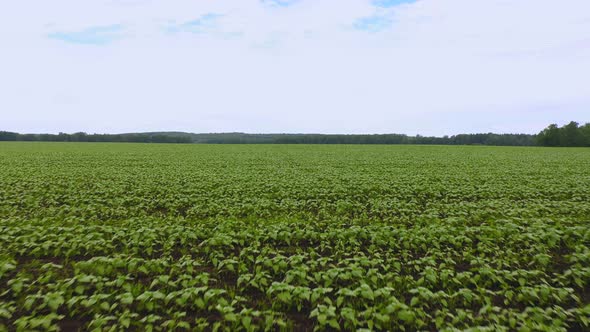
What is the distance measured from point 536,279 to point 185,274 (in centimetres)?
728

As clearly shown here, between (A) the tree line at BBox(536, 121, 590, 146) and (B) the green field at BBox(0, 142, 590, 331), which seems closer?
(B) the green field at BBox(0, 142, 590, 331)

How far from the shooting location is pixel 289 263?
22.9 ft

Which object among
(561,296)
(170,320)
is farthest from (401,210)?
(170,320)

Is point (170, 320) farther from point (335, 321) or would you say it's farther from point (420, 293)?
point (420, 293)

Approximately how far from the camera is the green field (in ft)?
16.5

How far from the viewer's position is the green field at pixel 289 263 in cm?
504

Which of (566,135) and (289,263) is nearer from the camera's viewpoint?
(289,263)

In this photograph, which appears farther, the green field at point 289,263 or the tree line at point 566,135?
the tree line at point 566,135

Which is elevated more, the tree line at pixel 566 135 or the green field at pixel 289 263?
the tree line at pixel 566 135

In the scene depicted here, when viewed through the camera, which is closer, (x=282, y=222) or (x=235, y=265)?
(x=235, y=265)

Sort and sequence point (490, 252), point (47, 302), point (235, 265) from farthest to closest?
1. point (490, 252)
2. point (235, 265)
3. point (47, 302)

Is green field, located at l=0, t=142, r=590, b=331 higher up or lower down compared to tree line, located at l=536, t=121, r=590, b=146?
lower down

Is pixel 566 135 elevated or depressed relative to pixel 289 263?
elevated

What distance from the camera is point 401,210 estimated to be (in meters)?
11.5
